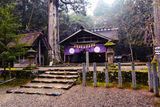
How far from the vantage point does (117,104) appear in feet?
11.0

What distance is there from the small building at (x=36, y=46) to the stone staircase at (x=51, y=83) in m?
6.85

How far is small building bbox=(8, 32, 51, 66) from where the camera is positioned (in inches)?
500

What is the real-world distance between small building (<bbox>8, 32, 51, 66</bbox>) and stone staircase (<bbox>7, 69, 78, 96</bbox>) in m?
6.85

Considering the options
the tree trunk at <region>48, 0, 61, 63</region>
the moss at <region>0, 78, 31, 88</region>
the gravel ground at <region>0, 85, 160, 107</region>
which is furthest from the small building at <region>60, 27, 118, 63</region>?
the gravel ground at <region>0, 85, 160, 107</region>

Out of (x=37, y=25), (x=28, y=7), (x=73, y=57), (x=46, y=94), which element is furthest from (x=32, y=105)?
(x=28, y=7)

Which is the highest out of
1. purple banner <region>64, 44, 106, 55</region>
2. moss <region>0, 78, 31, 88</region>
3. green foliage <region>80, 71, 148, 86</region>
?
purple banner <region>64, 44, 106, 55</region>

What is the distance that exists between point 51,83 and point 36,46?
877 cm

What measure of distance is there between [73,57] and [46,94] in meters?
13.0

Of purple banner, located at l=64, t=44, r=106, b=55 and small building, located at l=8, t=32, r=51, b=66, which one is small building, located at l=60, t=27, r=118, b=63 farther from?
small building, located at l=8, t=32, r=51, b=66

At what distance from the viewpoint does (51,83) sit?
578cm

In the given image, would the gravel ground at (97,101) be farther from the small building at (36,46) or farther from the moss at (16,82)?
the small building at (36,46)

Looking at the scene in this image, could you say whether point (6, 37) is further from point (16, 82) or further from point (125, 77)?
point (125, 77)

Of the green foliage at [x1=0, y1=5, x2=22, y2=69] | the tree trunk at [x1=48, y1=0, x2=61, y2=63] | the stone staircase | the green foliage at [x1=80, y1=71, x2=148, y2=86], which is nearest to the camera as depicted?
the stone staircase

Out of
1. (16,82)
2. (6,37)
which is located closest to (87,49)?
(16,82)
